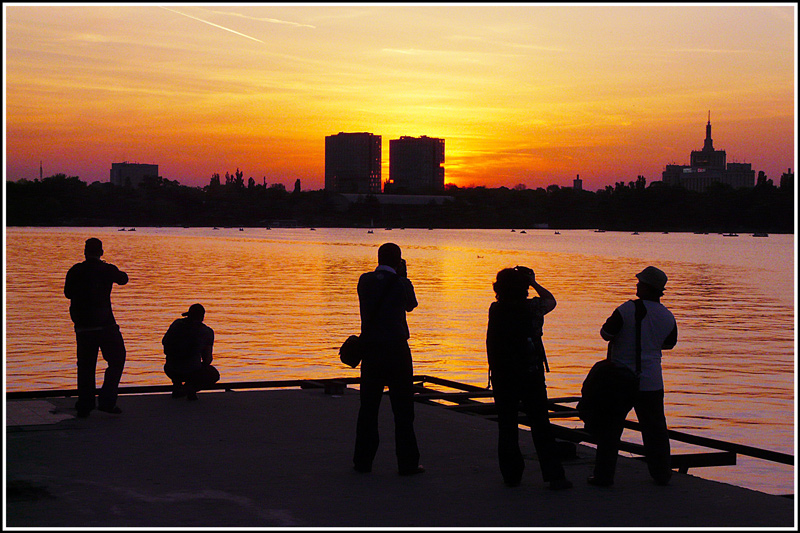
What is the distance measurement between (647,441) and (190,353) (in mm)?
6204

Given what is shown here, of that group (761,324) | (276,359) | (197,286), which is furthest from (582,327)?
(197,286)

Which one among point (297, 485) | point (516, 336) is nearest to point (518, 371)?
point (516, 336)

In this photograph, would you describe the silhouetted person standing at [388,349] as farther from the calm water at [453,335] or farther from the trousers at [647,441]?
the calm water at [453,335]

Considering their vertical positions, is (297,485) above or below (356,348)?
below

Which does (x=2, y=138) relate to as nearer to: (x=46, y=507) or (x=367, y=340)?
(x=46, y=507)

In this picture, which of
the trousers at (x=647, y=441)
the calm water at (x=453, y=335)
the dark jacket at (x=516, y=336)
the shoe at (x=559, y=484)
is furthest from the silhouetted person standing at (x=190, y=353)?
the calm water at (x=453, y=335)

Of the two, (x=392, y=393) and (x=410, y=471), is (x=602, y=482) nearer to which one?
(x=410, y=471)

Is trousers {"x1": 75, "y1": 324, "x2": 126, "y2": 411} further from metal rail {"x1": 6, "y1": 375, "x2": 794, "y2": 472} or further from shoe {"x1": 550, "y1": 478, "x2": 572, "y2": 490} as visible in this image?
shoe {"x1": 550, "y1": 478, "x2": 572, "y2": 490}

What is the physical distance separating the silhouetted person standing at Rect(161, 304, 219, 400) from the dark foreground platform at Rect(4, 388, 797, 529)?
1.19m

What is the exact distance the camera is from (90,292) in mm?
11141

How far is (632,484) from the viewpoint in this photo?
335 inches

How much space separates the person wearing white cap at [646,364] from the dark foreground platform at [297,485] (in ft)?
0.66

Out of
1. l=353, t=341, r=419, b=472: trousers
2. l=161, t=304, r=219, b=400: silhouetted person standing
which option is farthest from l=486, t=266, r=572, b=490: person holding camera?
l=161, t=304, r=219, b=400: silhouetted person standing

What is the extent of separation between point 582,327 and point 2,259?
32604mm
